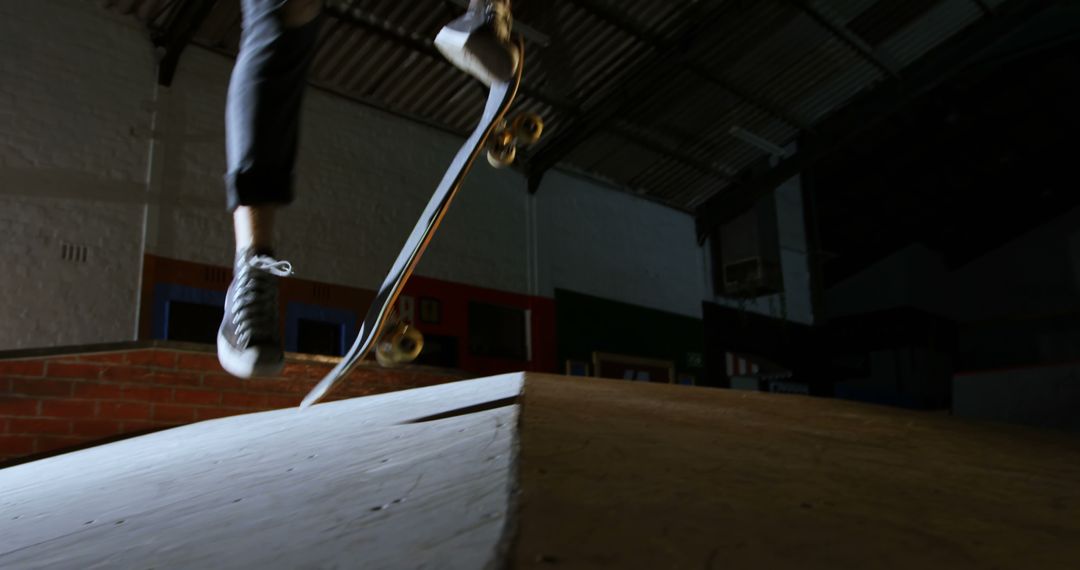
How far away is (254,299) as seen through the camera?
1.55 m

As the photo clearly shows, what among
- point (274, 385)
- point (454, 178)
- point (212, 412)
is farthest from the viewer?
point (274, 385)

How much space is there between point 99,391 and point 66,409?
0.46 ft

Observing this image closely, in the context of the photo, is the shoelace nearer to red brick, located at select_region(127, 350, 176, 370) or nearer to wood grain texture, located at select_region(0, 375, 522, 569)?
wood grain texture, located at select_region(0, 375, 522, 569)

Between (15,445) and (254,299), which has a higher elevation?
(254,299)

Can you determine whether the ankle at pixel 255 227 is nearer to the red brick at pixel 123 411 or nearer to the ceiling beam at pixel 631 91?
the red brick at pixel 123 411

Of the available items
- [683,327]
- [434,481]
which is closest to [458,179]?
[434,481]

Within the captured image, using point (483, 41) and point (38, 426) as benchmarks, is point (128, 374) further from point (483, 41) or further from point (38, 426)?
point (483, 41)

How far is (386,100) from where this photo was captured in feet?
24.4

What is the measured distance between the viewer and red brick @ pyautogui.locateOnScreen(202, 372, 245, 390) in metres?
3.80

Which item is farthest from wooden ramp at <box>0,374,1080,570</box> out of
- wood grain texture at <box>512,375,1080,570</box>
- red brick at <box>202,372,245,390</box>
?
red brick at <box>202,372,245,390</box>

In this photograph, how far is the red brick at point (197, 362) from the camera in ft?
12.2

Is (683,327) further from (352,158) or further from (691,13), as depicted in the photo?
(352,158)

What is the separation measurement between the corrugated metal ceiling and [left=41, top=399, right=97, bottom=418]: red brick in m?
3.65

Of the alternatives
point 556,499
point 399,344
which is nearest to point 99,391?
point 399,344
